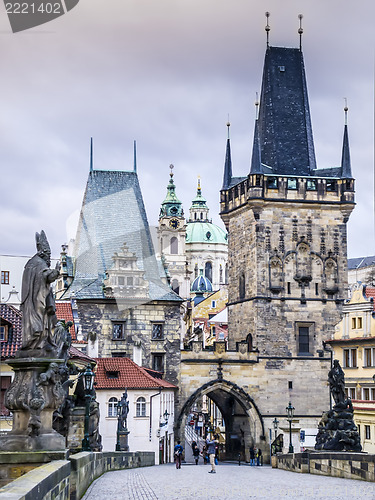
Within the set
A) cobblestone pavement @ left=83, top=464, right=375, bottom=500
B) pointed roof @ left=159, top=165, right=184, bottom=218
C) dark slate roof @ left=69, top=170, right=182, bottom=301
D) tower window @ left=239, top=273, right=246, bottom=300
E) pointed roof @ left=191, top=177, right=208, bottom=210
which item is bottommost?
cobblestone pavement @ left=83, top=464, right=375, bottom=500

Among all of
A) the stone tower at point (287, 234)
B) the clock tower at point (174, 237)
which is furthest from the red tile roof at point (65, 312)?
the clock tower at point (174, 237)

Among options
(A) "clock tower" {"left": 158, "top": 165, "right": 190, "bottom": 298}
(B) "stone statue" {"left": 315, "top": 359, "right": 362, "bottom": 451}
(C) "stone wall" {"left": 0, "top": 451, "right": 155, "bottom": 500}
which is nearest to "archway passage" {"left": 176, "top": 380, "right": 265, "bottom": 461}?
(B) "stone statue" {"left": 315, "top": 359, "right": 362, "bottom": 451}

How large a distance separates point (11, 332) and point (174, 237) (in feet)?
348

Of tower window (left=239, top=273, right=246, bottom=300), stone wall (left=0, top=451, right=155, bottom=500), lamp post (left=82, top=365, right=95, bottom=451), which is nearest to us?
stone wall (left=0, top=451, right=155, bottom=500)

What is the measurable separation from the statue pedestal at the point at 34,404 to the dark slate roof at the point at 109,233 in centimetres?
3714

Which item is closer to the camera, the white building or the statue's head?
the statue's head

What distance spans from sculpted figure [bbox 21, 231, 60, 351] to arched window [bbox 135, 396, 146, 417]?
103ft

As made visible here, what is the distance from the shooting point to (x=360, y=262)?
6038 inches

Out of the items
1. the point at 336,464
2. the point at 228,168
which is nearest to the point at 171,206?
the point at 228,168

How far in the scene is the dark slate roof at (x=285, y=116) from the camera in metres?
55.0

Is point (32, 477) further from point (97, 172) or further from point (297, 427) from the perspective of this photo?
point (97, 172)

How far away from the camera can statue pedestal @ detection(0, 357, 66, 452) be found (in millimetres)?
11273

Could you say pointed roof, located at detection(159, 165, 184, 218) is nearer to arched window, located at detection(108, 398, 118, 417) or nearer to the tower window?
the tower window

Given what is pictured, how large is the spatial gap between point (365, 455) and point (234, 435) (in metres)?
35.6
